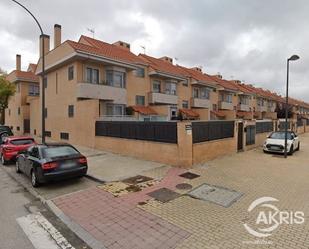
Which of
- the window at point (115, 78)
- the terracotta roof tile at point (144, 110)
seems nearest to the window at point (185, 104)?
the terracotta roof tile at point (144, 110)

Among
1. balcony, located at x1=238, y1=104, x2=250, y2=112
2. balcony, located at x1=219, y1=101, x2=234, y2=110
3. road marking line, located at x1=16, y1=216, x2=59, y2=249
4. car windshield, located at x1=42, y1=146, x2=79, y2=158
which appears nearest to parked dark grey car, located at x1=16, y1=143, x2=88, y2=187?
car windshield, located at x1=42, y1=146, x2=79, y2=158

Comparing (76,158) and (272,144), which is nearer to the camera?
(76,158)

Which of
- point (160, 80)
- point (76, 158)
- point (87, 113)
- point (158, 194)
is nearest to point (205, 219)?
point (158, 194)

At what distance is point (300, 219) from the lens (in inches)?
210

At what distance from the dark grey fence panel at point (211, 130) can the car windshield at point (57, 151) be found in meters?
5.38

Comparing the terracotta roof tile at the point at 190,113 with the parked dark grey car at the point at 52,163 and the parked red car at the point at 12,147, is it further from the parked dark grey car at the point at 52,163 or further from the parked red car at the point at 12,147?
the parked dark grey car at the point at 52,163

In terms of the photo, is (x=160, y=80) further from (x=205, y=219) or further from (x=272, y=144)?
(x=205, y=219)

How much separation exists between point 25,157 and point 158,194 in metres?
5.66

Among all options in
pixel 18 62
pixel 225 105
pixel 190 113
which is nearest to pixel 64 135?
pixel 190 113

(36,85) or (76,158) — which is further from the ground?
(36,85)

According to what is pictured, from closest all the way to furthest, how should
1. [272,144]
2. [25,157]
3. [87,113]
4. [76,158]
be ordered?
[76,158] < [25,157] < [272,144] < [87,113]

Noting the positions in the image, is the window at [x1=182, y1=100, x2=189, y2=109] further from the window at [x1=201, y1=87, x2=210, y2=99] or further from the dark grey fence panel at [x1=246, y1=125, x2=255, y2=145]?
the dark grey fence panel at [x1=246, y1=125, x2=255, y2=145]

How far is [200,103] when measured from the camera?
32.6 meters

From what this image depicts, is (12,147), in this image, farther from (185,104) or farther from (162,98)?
(185,104)
